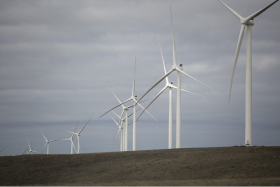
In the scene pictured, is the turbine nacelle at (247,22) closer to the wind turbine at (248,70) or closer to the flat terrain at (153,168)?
the wind turbine at (248,70)

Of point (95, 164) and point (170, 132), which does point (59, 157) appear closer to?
point (95, 164)

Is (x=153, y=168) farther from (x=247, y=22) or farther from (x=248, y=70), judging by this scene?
(x=247, y=22)

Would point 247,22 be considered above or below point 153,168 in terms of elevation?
above

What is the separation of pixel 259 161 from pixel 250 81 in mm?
11156

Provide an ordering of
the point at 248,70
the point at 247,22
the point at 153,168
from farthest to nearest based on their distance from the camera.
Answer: the point at 247,22 → the point at 248,70 → the point at 153,168

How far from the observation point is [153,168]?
140 ft

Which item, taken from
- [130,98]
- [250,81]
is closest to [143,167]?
[250,81]

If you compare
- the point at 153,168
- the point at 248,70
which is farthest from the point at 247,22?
the point at 153,168

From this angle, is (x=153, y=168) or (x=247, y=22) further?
(x=247, y=22)

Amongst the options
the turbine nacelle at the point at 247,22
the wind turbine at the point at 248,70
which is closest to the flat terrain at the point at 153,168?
the wind turbine at the point at 248,70

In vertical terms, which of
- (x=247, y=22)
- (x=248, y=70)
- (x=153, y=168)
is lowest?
(x=153, y=168)

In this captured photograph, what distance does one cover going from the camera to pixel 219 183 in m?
30.3

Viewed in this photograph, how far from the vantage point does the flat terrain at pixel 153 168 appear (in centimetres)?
3503

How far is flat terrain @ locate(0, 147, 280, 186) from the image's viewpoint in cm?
3503
